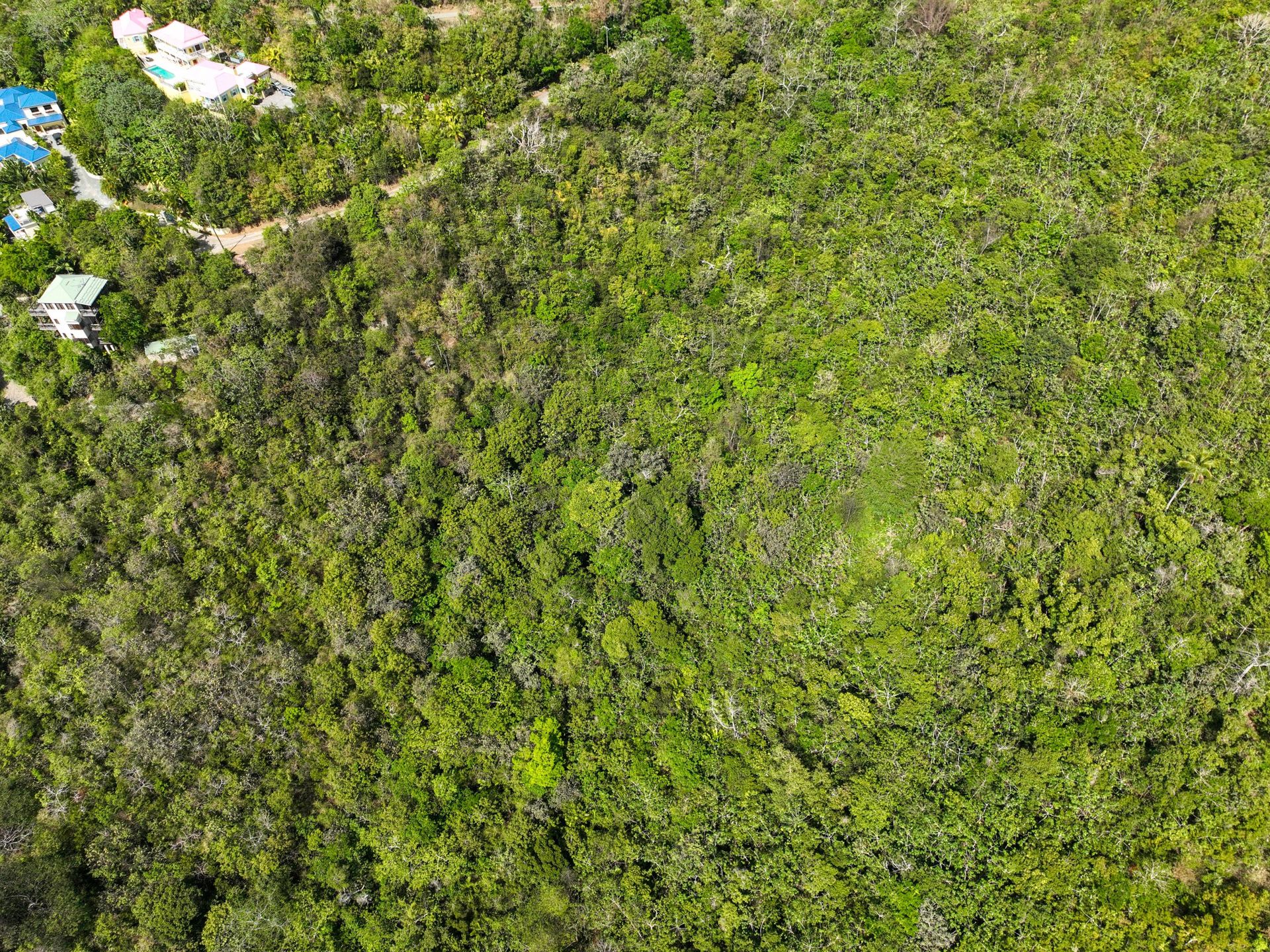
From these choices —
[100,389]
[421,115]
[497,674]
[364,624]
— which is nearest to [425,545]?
[364,624]

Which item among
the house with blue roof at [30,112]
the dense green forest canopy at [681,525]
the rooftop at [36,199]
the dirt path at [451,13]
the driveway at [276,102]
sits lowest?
the dense green forest canopy at [681,525]

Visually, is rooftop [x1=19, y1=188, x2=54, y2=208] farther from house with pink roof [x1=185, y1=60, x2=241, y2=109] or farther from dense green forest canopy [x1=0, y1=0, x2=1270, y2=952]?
house with pink roof [x1=185, y1=60, x2=241, y2=109]

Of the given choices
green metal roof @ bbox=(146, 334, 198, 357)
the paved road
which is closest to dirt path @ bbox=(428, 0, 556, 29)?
the paved road

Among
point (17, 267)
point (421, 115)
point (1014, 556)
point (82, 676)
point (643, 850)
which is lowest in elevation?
point (643, 850)

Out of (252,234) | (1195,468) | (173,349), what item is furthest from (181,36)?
(1195,468)

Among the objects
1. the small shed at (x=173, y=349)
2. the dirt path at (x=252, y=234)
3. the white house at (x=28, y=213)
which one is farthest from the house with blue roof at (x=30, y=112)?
the small shed at (x=173, y=349)

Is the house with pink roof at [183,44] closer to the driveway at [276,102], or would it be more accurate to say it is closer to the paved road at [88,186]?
the driveway at [276,102]

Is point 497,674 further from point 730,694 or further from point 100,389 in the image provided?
point 100,389
